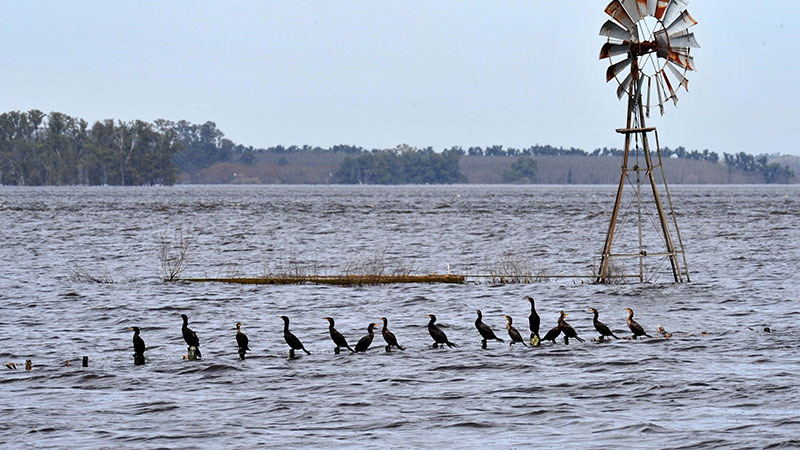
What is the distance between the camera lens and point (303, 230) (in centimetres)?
7862

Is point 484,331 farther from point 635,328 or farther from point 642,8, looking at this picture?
point 642,8

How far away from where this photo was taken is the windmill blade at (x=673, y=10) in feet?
92.9

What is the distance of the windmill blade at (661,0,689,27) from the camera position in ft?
92.9

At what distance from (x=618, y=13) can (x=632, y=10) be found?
0.40m

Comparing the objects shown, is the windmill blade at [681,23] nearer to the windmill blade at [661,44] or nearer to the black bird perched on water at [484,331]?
the windmill blade at [661,44]

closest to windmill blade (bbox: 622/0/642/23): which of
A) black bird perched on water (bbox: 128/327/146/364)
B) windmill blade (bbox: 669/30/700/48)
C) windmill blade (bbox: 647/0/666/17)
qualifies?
windmill blade (bbox: 647/0/666/17)

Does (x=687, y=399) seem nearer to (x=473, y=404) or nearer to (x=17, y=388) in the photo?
(x=473, y=404)

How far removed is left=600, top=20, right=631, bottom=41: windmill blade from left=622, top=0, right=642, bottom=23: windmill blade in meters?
0.53

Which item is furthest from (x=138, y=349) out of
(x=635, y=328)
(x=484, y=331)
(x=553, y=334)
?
(x=635, y=328)

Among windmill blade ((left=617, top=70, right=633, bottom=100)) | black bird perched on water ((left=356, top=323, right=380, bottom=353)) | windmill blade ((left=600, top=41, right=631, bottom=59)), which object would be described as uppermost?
windmill blade ((left=600, top=41, right=631, bottom=59))

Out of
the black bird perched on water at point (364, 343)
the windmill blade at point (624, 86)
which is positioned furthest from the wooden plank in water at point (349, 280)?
the black bird perched on water at point (364, 343)

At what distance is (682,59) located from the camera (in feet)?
93.2

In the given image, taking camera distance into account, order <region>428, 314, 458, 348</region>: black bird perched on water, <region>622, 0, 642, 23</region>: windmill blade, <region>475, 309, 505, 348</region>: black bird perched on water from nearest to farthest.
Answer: <region>475, 309, 505, 348</region>: black bird perched on water, <region>428, 314, 458, 348</region>: black bird perched on water, <region>622, 0, 642, 23</region>: windmill blade

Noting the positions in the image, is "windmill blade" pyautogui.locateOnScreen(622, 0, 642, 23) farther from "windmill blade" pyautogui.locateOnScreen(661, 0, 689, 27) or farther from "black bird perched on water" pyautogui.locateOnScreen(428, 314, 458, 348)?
"black bird perched on water" pyautogui.locateOnScreen(428, 314, 458, 348)
